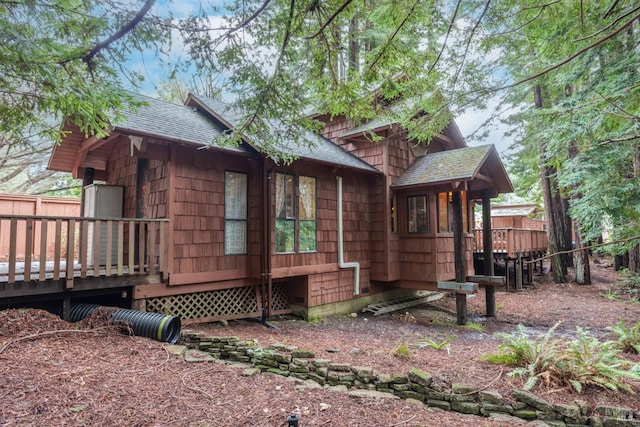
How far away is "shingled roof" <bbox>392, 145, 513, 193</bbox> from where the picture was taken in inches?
324

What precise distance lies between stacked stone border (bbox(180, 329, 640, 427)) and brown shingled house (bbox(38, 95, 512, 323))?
222 cm

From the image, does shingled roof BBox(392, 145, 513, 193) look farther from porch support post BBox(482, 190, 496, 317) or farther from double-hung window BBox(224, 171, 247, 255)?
double-hung window BBox(224, 171, 247, 255)

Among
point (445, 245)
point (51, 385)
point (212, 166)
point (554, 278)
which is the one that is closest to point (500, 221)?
point (554, 278)

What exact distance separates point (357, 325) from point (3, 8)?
7.48m

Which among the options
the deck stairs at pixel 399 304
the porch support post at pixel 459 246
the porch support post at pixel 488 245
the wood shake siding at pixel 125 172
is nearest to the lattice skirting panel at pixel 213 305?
the wood shake siding at pixel 125 172

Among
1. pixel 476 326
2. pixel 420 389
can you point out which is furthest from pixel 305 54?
pixel 476 326

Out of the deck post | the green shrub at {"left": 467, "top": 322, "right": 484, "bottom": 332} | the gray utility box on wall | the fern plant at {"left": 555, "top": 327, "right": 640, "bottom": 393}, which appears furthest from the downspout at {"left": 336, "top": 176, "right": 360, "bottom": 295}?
the deck post

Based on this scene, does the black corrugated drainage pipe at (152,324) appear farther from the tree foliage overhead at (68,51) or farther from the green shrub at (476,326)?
the green shrub at (476,326)

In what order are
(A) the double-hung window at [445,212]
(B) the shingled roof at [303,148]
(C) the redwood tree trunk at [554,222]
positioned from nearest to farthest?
(B) the shingled roof at [303,148] → (A) the double-hung window at [445,212] → (C) the redwood tree trunk at [554,222]

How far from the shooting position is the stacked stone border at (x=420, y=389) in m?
3.51

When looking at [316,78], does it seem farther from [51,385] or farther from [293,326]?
[293,326]

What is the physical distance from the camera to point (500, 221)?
66.7 ft

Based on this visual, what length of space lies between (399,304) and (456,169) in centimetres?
410

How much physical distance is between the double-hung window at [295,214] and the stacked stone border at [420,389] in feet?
10.3
